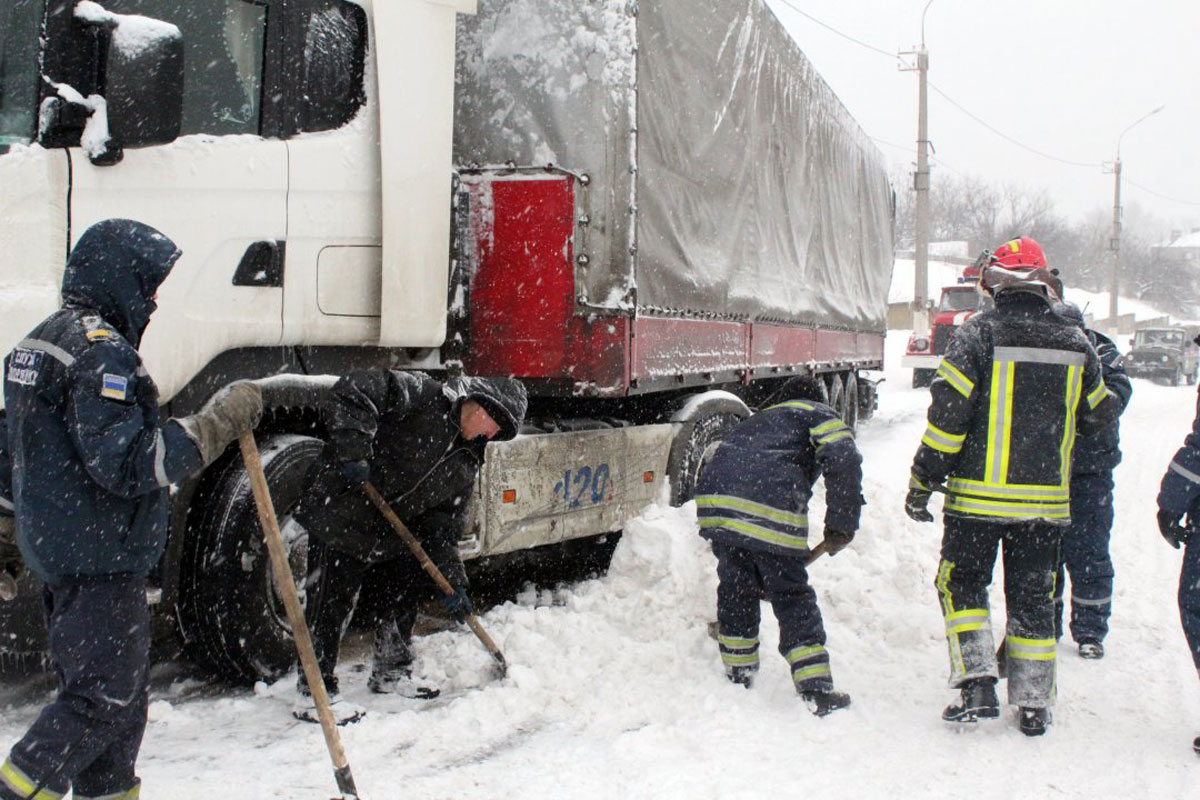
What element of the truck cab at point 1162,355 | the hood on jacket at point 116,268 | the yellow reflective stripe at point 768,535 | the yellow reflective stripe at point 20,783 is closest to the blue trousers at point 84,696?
the yellow reflective stripe at point 20,783

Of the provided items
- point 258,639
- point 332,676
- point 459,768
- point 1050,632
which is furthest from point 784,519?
point 258,639

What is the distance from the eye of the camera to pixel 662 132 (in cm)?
592

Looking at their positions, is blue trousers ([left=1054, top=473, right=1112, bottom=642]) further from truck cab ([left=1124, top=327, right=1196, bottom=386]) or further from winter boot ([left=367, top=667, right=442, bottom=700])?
truck cab ([left=1124, top=327, right=1196, bottom=386])

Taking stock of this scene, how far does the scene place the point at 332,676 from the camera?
4.23 meters

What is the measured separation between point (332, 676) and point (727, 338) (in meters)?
3.67

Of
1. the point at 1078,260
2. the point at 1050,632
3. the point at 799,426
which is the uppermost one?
the point at 1078,260

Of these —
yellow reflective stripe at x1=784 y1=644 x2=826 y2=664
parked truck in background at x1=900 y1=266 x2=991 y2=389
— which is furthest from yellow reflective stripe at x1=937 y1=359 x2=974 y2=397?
parked truck in background at x1=900 y1=266 x2=991 y2=389

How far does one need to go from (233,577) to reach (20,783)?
1.59 metres

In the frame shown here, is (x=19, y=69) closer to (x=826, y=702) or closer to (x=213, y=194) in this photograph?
(x=213, y=194)

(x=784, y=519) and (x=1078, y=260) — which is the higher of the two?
(x=1078, y=260)

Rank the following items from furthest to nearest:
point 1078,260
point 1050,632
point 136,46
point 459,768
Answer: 1. point 1078,260
2. point 1050,632
3. point 459,768
4. point 136,46

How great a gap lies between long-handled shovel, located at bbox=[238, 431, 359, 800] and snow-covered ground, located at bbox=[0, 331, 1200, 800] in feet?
0.77

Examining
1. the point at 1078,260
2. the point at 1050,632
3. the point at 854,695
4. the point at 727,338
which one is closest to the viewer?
the point at 1050,632

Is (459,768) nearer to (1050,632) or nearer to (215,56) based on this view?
(1050,632)
